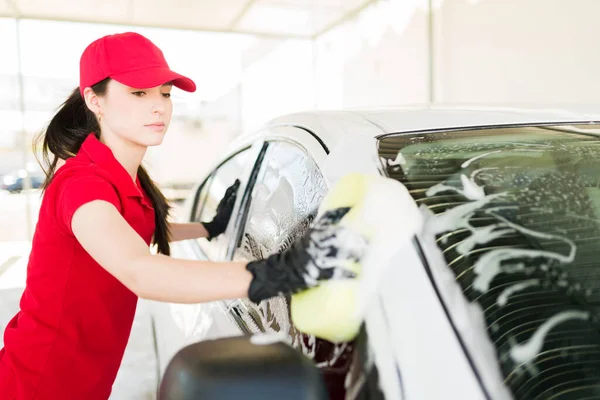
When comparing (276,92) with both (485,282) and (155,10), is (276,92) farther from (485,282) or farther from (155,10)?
(485,282)

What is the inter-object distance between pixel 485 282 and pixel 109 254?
1.95 feet

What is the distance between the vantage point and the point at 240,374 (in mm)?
720

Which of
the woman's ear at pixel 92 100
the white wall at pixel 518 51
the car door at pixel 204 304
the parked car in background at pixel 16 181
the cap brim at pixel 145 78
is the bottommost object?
the parked car in background at pixel 16 181

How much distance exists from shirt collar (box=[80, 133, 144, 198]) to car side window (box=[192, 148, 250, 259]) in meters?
0.51

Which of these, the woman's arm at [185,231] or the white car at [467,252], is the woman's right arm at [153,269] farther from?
the woman's arm at [185,231]

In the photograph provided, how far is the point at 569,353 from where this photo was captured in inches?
31.1

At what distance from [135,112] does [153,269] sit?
1.48 feet

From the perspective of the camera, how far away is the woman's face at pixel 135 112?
1.25 m

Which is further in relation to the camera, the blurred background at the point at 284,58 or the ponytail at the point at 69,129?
the blurred background at the point at 284,58

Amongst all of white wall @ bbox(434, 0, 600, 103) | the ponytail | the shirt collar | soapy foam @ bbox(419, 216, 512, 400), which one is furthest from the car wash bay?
soapy foam @ bbox(419, 216, 512, 400)

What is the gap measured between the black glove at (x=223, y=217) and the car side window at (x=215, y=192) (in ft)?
0.08

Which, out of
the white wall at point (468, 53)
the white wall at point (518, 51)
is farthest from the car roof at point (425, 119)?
the white wall at point (518, 51)

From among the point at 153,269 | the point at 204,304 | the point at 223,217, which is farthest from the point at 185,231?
the point at 153,269

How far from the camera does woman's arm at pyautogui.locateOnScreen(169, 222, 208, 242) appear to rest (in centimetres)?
175
